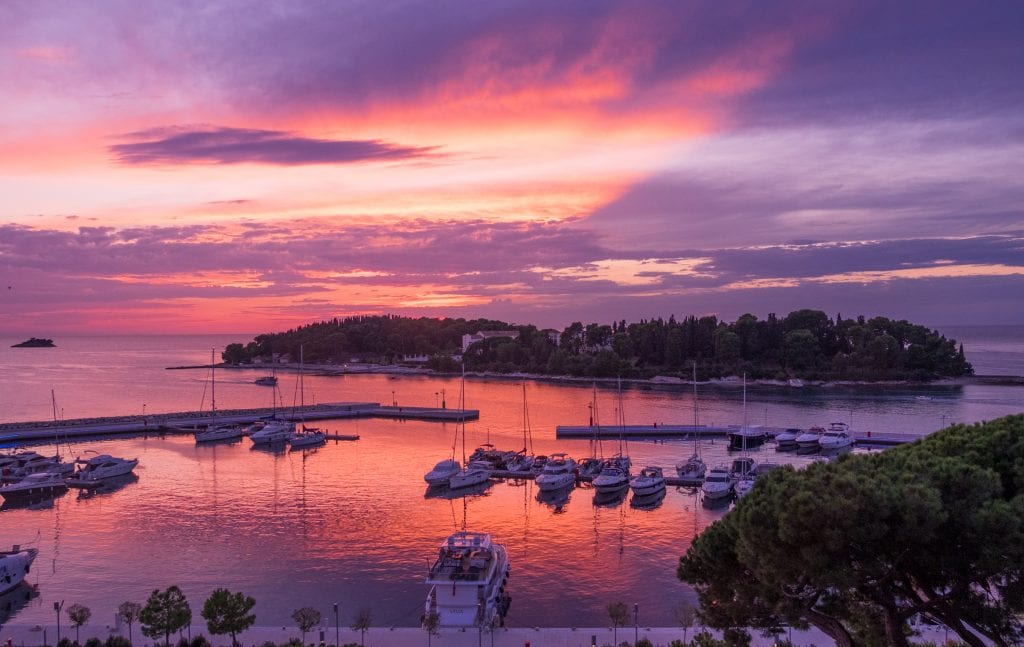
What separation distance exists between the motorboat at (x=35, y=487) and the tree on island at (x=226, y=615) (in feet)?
93.7

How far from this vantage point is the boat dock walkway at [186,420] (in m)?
58.6

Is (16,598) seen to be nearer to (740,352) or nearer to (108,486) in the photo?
(108,486)

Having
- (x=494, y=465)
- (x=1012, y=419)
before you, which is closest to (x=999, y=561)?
(x=1012, y=419)

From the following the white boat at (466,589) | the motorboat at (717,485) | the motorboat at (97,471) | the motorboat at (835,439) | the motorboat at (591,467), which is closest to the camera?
the white boat at (466,589)

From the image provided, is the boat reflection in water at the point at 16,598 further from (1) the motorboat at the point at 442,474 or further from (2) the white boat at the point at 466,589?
(1) the motorboat at the point at 442,474

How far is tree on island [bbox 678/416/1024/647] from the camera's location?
403 inches

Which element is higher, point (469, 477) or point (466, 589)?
point (466, 589)

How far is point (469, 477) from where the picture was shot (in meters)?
Answer: 40.9

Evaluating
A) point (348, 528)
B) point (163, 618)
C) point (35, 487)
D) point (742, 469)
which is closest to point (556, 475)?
point (742, 469)

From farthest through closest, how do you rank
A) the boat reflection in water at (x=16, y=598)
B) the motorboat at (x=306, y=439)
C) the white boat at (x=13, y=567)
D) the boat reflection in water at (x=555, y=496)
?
1. the motorboat at (x=306, y=439)
2. the boat reflection in water at (x=555, y=496)
3. the white boat at (x=13, y=567)
4. the boat reflection in water at (x=16, y=598)

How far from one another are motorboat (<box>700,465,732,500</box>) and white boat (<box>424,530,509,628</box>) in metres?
17.1

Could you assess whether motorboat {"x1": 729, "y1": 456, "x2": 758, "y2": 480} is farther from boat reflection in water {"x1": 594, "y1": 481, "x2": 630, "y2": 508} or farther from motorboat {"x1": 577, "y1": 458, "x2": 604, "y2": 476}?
motorboat {"x1": 577, "y1": 458, "x2": 604, "y2": 476}

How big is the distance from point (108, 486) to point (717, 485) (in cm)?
3288

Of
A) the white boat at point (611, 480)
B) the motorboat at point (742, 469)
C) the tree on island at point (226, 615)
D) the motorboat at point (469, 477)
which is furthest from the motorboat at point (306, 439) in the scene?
the tree on island at point (226, 615)
